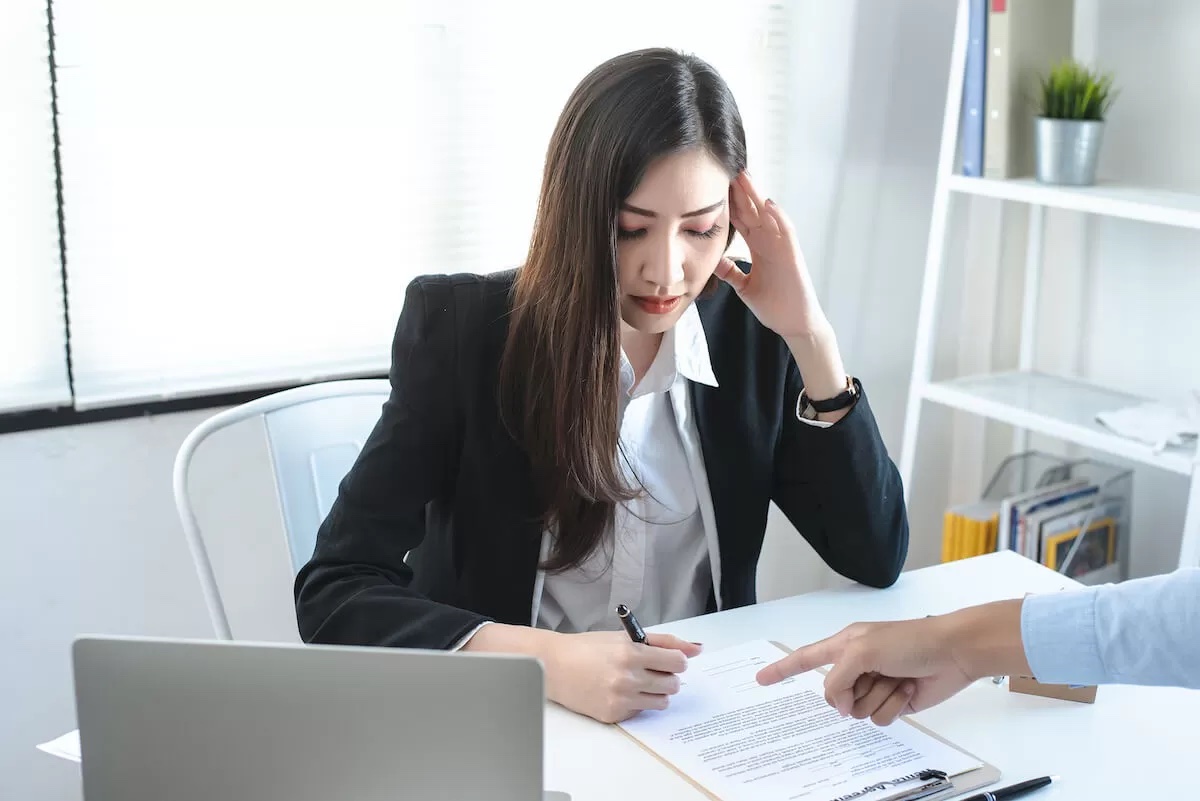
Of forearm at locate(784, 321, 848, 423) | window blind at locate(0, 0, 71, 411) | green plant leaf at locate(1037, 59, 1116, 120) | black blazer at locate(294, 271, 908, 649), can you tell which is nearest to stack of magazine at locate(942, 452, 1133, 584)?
green plant leaf at locate(1037, 59, 1116, 120)

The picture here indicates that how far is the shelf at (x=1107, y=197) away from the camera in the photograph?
7.23 ft

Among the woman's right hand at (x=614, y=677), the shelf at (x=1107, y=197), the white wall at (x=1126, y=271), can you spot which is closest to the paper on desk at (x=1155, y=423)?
the white wall at (x=1126, y=271)

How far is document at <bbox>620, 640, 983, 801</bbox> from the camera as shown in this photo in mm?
1048

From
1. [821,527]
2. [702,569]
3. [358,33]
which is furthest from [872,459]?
[358,33]

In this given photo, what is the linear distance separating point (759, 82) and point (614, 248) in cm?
140

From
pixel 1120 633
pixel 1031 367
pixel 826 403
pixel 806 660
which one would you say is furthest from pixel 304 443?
pixel 1031 367

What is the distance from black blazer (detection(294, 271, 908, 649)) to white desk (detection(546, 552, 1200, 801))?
0.56 feet

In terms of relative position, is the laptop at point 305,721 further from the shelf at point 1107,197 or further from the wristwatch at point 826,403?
the shelf at point 1107,197

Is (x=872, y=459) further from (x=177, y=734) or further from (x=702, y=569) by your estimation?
(x=177, y=734)

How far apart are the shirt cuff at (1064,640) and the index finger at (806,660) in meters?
0.17

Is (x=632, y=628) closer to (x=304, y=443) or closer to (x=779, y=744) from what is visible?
(x=779, y=744)

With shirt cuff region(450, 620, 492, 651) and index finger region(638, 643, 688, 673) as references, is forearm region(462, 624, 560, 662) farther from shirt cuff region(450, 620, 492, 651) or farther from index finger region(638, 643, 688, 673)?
index finger region(638, 643, 688, 673)

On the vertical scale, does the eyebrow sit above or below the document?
above

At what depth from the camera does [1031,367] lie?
288cm
